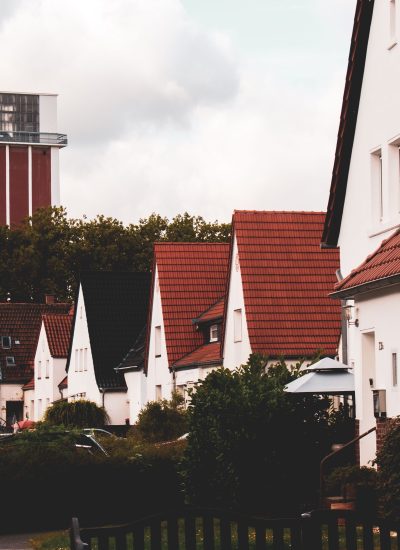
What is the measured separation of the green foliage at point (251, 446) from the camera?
2289 centimetres

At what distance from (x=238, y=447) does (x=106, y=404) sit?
39.6 meters

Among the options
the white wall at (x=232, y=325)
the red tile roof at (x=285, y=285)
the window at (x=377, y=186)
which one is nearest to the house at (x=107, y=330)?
the white wall at (x=232, y=325)

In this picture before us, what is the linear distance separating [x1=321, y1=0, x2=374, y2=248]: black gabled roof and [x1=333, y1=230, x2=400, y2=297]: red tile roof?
2.48m

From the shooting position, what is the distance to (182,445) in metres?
28.5

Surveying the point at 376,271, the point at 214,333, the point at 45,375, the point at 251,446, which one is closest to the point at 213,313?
the point at 214,333

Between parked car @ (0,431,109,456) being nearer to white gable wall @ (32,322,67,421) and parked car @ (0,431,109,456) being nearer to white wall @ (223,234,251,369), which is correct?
white wall @ (223,234,251,369)

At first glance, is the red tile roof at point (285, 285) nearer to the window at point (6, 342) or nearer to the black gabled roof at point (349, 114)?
the black gabled roof at point (349, 114)

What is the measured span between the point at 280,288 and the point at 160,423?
6.11 metres

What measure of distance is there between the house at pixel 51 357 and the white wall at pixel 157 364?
19910mm

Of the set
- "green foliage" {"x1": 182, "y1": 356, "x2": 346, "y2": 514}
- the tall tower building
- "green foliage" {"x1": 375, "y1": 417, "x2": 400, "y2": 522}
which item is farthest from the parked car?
the tall tower building

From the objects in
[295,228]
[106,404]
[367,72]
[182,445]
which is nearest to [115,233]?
[106,404]

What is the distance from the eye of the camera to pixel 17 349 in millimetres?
85438

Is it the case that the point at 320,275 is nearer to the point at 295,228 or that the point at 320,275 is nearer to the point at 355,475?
the point at 295,228

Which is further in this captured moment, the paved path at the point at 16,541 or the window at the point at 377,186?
the window at the point at 377,186
